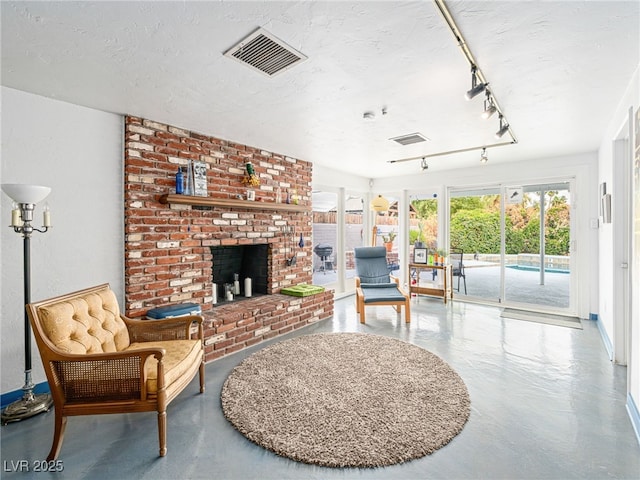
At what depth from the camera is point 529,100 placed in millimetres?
2713

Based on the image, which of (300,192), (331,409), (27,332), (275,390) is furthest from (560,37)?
(27,332)

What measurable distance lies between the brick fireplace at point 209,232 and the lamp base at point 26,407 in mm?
855

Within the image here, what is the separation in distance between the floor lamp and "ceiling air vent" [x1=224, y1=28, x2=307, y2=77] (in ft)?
5.42

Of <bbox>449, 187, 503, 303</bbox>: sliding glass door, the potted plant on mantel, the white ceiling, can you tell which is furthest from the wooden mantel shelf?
<bbox>449, 187, 503, 303</bbox>: sliding glass door

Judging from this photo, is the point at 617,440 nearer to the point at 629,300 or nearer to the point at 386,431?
the point at 629,300

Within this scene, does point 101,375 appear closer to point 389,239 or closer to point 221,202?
point 221,202

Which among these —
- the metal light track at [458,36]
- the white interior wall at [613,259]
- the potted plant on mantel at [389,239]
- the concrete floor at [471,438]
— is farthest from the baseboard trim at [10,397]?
the potted plant on mantel at [389,239]

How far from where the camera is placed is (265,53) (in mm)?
1951

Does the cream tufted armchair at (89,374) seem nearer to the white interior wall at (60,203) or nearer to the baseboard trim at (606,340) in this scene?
the white interior wall at (60,203)

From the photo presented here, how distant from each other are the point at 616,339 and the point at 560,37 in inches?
111

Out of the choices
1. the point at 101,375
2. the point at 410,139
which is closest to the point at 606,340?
the point at 410,139

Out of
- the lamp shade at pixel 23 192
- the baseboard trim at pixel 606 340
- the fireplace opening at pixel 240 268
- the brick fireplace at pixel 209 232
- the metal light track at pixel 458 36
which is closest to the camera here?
the metal light track at pixel 458 36

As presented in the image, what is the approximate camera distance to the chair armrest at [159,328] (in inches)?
99.9

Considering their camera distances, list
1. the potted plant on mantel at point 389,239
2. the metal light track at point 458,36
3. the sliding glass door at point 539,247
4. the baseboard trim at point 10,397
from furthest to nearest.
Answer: the potted plant on mantel at point 389,239
the sliding glass door at point 539,247
the baseboard trim at point 10,397
the metal light track at point 458,36
